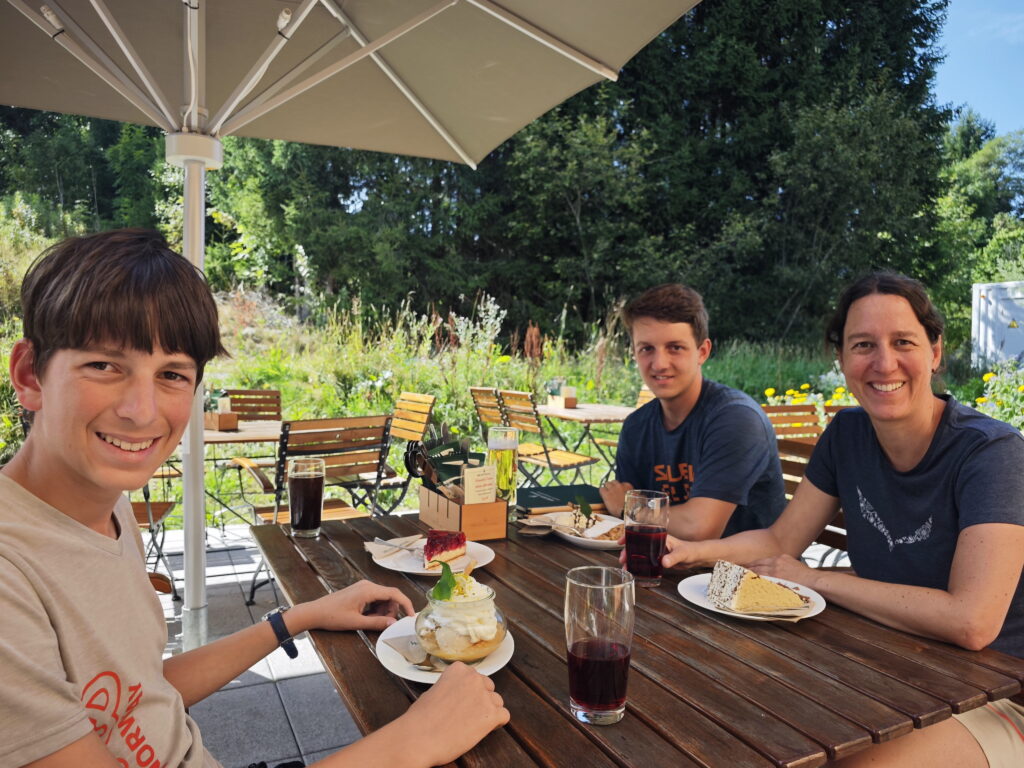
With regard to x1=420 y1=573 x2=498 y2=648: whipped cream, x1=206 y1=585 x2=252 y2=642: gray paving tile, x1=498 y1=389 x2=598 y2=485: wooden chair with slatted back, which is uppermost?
x1=420 y1=573 x2=498 y2=648: whipped cream

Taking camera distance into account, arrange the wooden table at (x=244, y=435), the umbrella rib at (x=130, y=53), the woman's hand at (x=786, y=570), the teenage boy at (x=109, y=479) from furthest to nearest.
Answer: the wooden table at (x=244, y=435) → the umbrella rib at (x=130, y=53) → the woman's hand at (x=786, y=570) → the teenage boy at (x=109, y=479)

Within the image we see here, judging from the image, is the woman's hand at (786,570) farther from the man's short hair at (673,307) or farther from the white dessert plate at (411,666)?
the man's short hair at (673,307)

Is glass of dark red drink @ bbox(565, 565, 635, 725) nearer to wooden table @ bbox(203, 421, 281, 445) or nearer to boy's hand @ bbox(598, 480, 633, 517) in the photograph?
boy's hand @ bbox(598, 480, 633, 517)

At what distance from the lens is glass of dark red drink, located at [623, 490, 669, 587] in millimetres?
1545

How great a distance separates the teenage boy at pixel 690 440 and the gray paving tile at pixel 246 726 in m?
1.36

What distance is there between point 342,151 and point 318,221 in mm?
1746

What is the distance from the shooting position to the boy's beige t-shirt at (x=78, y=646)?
28.0 inches

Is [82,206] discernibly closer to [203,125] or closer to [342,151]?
[342,151]

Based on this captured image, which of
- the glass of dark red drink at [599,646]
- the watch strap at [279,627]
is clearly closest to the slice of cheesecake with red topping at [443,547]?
the watch strap at [279,627]

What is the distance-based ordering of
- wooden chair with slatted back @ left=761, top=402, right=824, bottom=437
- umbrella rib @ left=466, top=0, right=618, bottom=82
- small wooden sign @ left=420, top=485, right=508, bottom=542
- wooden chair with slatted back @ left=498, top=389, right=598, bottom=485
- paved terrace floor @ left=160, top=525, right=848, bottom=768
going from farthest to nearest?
wooden chair with slatted back @ left=498, top=389, right=598, bottom=485, wooden chair with slatted back @ left=761, top=402, right=824, bottom=437, umbrella rib @ left=466, top=0, right=618, bottom=82, paved terrace floor @ left=160, top=525, right=848, bottom=768, small wooden sign @ left=420, top=485, right=508, bottom=542

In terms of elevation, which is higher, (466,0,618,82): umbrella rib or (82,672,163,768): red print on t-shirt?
(466,0,618,82): umbrella rib

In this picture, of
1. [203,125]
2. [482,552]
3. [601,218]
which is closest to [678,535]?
[482,552]

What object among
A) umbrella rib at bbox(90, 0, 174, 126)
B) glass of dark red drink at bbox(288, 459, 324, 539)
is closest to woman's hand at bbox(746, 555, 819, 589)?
glass of dark red drink at bbox(288, 459, 324, 539)

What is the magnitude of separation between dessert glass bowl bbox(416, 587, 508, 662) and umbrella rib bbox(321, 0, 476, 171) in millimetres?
2682
